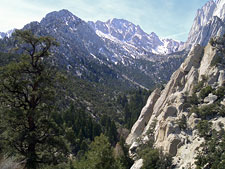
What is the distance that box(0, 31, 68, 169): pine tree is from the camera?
16.9 metres

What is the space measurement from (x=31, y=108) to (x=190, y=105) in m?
41.8

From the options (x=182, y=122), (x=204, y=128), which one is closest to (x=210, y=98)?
(x=182, y=122)

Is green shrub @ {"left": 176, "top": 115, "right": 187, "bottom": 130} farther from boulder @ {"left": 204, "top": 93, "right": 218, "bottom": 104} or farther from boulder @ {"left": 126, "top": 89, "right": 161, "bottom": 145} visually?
boulder @ {"left": 126, "top": 89, "right": 161, "bottom": 145}

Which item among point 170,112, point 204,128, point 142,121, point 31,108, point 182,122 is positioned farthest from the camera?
point 142,121

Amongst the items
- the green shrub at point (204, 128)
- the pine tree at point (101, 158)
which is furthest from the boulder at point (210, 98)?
the pine tree at point (101, 158)

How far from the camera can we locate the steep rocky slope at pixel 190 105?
43406 millimetres

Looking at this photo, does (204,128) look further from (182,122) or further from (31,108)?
(31,108)

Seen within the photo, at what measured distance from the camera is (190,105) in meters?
51.9

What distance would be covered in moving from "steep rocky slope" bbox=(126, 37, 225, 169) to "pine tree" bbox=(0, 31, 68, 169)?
27.4 meters

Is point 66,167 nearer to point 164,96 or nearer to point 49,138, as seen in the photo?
point 49,138

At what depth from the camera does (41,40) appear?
17.9m

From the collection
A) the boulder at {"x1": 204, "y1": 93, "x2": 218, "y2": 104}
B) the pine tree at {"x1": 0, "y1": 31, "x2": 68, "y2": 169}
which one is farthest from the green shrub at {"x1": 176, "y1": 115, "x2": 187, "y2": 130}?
the pine tree at {"x1": 0, "y1": 31, "x2": 68, "y2": 169}

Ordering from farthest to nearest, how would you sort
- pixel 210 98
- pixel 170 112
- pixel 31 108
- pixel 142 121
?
pixel 142 121
pixel 170 112
pixel 210 98
pixel 31 108

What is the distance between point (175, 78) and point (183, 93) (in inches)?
363
